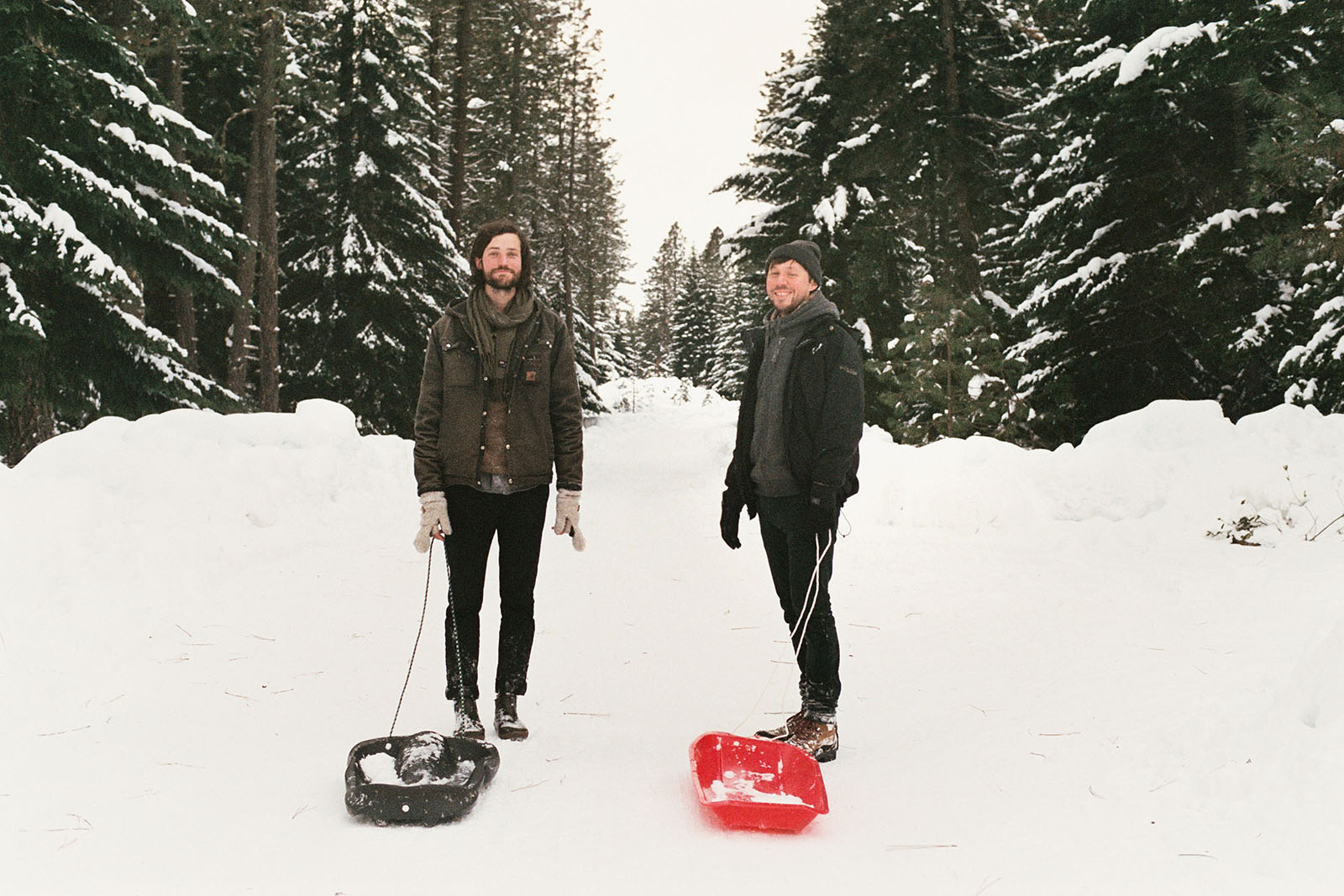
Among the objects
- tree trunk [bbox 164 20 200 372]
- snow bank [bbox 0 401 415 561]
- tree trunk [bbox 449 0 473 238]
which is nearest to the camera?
snow bank [bbox 0 401 415 561]

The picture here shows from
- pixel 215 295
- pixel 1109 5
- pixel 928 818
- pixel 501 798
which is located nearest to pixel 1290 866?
pixel 928 818

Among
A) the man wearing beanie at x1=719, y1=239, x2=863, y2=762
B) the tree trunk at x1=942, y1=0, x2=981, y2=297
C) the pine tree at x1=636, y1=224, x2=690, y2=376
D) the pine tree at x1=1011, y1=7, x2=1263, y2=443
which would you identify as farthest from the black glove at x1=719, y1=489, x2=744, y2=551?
the pine tree at x1=636, y1=224, x2=690, y2=376

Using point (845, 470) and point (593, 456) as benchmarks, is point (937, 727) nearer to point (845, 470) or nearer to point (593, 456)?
point (845, 470)

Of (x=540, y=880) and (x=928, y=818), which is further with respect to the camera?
(x=928, y=818)

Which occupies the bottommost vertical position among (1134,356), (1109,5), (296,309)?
(1134,356)

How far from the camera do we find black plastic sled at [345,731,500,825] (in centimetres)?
290

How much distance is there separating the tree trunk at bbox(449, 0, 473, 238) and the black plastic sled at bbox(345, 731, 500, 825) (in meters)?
16.8

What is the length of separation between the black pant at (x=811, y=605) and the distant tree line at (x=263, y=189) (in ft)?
26.8

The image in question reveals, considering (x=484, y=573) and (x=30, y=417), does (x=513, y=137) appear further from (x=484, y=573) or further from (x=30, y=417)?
(x=484, y=573)

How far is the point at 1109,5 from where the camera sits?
11602 millimetres

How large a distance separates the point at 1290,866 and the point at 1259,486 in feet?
16.3

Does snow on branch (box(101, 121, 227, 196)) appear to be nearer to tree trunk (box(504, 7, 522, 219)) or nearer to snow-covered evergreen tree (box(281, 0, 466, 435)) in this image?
snow-covered evergreen tree (box(281, 0, 466, 435))

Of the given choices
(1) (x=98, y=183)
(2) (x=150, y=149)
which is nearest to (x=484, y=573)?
(1) (x=98, y=183)

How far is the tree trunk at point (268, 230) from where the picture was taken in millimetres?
14507
